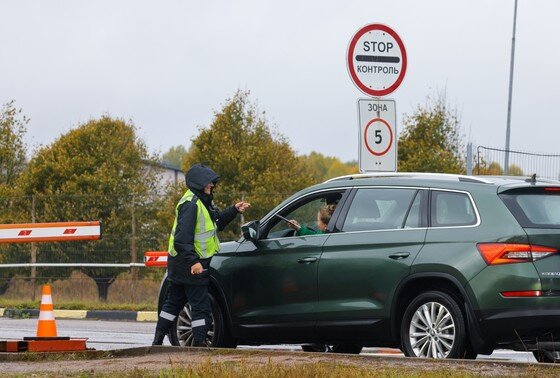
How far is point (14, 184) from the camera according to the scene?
1419 inches

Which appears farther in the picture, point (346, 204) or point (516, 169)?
point (516, 169)

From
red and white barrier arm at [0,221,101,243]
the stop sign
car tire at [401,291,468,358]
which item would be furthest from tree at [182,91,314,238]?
car tire at [401,291,468,358]

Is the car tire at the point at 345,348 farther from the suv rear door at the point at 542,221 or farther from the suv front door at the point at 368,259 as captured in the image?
the suv rear door at the point at 542,221

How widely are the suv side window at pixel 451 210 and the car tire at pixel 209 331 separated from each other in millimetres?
2479

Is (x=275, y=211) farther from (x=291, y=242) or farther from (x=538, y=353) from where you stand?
(x=538, y=353)

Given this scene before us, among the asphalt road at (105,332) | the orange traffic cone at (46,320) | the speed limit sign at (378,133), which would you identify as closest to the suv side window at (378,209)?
the speed limit sign at (378,133)

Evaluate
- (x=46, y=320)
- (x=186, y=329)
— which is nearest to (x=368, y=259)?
(x=186, y=329)

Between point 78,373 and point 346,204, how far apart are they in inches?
127

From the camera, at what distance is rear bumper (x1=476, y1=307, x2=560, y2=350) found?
33.2 feet

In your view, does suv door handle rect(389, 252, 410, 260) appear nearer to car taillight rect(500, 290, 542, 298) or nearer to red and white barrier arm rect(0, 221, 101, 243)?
car taillight rect(500, 290, 542, 298)

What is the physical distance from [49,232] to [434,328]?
14.1 m

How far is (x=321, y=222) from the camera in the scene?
39.3 ft

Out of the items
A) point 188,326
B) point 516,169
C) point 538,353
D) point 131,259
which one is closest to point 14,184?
point 131,259

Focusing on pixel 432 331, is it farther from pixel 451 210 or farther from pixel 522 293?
pixel 451 210
